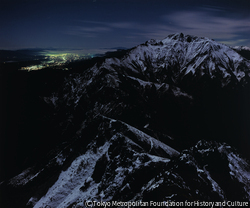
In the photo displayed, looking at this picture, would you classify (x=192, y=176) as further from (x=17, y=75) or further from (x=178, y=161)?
(x=17, y=75)

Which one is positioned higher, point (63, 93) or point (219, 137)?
point (63, 93)

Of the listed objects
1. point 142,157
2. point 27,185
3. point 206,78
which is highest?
point 206,78

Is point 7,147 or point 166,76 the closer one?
Answer: point 7,147

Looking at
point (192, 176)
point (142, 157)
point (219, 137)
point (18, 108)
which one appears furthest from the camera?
point (18, 108)

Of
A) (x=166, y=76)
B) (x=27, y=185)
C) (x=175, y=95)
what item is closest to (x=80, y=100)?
(x=27, y=185)

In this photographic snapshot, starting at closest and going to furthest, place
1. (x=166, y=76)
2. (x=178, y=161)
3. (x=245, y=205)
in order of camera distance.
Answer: (x=245, y=205) < (x=178, y=161) < (x=166, y=76)

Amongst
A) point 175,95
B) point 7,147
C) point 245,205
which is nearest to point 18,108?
point 7,147

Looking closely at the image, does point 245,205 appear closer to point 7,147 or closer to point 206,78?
point 7,147
